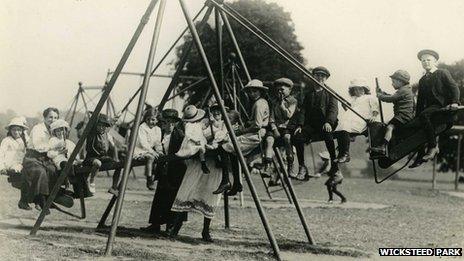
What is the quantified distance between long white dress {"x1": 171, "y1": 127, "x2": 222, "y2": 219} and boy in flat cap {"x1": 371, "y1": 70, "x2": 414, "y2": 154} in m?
2.81

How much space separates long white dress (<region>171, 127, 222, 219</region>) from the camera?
9352 millimetres

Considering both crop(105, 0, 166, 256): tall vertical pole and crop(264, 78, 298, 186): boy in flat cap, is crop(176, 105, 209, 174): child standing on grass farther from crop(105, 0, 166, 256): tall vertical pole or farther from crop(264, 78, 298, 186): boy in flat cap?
crop(105, 0, 166, 256): tall vertical pole

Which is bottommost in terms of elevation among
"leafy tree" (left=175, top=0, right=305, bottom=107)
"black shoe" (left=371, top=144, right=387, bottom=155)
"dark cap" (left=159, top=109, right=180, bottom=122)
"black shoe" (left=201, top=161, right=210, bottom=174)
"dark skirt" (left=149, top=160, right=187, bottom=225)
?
"dark skirt" (left=149, top=160, right=187, bottom=225)

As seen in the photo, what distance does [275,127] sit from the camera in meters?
8.83

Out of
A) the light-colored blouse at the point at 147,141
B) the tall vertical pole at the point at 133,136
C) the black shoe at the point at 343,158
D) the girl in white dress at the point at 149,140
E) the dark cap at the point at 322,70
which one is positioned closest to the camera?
the tall vertical pole at the point at 133,136

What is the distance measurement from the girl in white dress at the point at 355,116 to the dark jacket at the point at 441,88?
885 millimetres

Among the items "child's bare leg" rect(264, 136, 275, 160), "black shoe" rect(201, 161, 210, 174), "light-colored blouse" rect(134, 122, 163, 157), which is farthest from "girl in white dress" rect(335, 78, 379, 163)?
"light-colored blouse" rect(134, 122, 163, 157)

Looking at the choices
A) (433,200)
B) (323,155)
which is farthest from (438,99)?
(433,200)

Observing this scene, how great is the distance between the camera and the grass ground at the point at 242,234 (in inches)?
313

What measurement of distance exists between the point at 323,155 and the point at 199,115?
2133 millimetres

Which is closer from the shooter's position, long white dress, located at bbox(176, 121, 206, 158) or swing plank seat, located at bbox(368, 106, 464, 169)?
swing plank seat, located at bbox(368, 106, 464, 169)

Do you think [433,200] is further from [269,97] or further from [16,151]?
[16,151]

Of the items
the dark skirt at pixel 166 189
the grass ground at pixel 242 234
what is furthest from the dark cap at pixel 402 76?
the dark skirt at pixel 166 189

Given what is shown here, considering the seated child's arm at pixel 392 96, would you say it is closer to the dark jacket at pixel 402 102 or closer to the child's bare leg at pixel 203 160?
the dark jacket at pixel 402 102
